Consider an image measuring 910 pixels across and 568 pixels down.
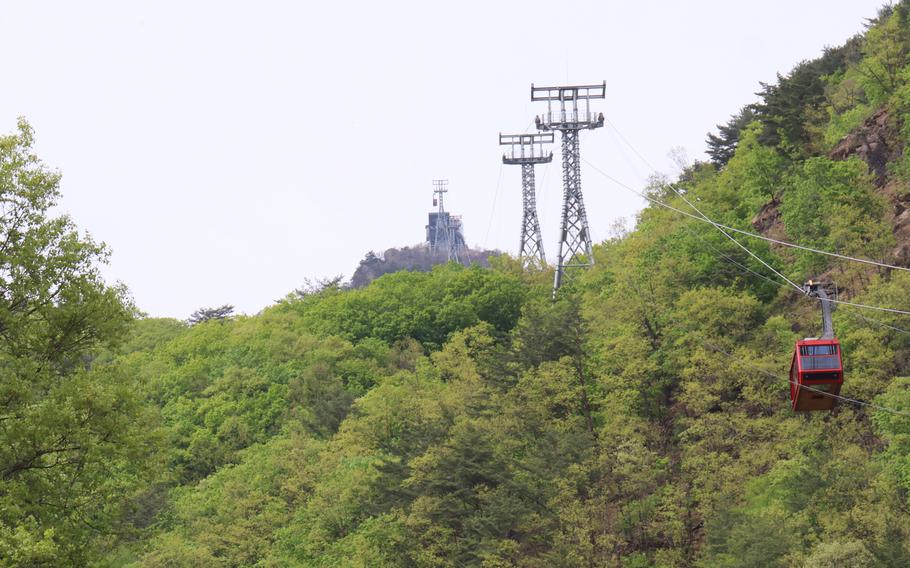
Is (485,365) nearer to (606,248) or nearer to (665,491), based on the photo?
(665,491)

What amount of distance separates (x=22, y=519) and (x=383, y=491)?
3153cm

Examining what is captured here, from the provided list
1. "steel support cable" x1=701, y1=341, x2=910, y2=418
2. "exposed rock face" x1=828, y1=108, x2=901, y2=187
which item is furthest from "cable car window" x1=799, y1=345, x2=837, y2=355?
"exposed rock face" x1=828, y1=108, x2=901, y2=187

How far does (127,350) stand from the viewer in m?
111

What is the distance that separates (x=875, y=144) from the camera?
6519 cm

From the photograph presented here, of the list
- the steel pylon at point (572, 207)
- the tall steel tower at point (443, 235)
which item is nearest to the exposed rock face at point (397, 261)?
the tall steel tower at point (443, 235)

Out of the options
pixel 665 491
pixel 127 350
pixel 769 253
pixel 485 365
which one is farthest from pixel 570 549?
pixel 127 350

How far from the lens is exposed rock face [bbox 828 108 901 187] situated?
6400 cm

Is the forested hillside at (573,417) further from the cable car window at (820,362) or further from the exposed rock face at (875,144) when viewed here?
the cable car window at (820,362)

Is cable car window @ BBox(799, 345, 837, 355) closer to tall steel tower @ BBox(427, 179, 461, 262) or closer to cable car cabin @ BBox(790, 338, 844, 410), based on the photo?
cable car cabin @ BBox(790, 338, 844, 410)

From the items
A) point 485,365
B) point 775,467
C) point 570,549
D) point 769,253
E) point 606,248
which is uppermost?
point 606,248

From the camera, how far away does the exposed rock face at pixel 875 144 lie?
6400 cm

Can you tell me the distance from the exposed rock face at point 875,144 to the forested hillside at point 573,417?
13 cm

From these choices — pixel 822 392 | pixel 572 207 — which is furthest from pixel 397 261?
pixel 822 392

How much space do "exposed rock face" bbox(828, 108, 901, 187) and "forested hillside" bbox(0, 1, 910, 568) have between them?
13 cm
